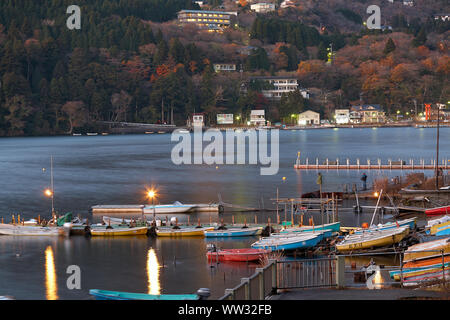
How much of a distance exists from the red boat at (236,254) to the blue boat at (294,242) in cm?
35

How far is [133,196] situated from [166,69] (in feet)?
305

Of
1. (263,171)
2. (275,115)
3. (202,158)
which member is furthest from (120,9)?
(263,171)

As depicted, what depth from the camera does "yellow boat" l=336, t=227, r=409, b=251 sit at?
23.1m

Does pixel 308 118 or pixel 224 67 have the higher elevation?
pixel 224 67

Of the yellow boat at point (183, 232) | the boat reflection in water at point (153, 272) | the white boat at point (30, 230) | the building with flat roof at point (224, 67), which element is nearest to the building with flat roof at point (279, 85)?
the building with flat roof at point (224, 67)

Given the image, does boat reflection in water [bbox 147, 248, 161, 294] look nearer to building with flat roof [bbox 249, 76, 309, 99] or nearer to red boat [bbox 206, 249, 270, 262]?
red boat [bbox 206, 249, 270, 262]

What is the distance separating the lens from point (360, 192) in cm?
3816

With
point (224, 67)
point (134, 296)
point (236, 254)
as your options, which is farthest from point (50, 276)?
point (224, 67)

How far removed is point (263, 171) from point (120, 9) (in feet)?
421

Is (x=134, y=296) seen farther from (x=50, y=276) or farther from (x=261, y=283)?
(x=50, y=276)

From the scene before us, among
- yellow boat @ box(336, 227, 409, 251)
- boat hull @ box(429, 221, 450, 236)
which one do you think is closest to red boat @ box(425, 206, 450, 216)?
boat hull @ box(429, 221, 450, 236)

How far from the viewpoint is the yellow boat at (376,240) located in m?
23.1

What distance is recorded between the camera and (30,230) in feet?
Result: 100
